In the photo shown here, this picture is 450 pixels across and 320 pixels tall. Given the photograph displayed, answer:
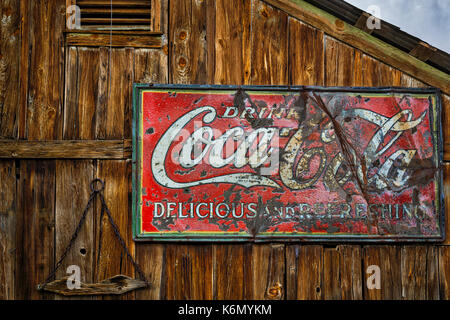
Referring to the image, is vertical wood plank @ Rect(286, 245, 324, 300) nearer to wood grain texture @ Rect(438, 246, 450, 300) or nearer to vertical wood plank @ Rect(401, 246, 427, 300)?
vertical wood plank @ Rect(401, 246, 427, 300)

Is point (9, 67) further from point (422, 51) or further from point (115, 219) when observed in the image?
point (422, 51)

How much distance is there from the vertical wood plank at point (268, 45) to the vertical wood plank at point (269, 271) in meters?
1.47

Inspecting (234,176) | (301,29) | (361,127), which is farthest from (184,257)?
(301,29)

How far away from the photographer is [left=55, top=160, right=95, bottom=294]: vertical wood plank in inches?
140

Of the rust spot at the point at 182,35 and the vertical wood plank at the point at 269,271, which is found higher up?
the rust spot at the point at 182,35

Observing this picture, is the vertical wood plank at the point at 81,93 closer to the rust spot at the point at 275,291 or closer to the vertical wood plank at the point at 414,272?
the rust spot at the point at 275,291

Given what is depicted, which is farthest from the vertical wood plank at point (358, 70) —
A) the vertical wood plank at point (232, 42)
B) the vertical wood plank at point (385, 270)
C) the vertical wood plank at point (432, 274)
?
the vertical wood plank at point (432, 274)

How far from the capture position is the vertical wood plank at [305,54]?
12.3 feet

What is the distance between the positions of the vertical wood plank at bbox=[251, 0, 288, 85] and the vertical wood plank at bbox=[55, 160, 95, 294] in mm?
1716

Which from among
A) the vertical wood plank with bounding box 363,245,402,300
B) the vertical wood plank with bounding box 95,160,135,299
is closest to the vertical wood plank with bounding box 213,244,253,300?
the vertical wood plank with bounding box 95,160,135,299

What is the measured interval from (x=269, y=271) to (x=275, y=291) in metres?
0.18

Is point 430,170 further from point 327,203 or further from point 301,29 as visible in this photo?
point 301,29

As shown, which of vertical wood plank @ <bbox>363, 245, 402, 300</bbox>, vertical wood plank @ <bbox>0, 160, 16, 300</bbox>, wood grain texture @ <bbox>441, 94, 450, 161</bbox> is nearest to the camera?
vertical wood plank @ <bbox>0, 160, 16, 300</bbox>
